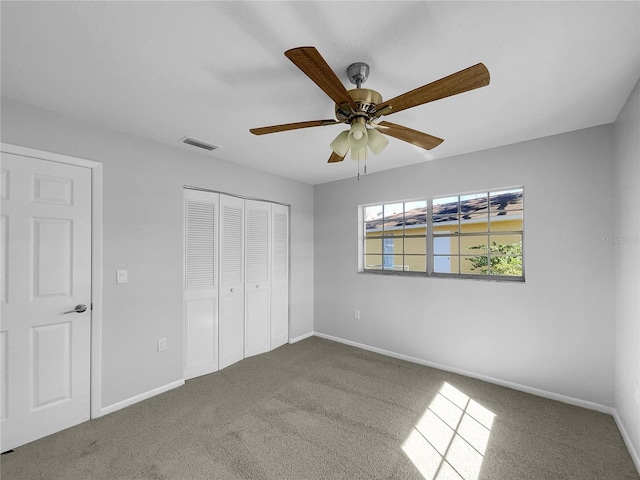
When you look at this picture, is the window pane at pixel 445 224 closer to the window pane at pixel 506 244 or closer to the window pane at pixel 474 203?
the window pane at pixel 474 203

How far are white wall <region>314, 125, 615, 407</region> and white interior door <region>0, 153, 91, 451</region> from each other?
121 inches

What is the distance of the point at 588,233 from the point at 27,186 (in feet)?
15.2

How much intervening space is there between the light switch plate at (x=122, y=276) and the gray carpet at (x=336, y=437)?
1.14 meters

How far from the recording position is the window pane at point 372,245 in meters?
4.13

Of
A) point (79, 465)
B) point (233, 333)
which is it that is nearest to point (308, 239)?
point (233, 333)

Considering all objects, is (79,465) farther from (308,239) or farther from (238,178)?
(308,239)

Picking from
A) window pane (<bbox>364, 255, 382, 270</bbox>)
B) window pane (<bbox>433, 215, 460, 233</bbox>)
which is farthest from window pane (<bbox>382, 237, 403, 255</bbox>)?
window pane (<bbox>433, 215, 460, 233</bbox>)

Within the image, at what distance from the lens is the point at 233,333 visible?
3559 millimetres

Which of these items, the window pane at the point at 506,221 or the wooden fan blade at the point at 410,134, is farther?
the window pane at the point at 506,221

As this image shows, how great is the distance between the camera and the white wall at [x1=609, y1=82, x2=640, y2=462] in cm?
190

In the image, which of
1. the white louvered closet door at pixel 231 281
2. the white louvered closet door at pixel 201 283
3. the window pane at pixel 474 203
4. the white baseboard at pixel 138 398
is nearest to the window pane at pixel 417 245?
the window pane at pixel 474 203

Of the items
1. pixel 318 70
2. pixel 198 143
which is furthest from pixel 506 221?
pixel 198 143

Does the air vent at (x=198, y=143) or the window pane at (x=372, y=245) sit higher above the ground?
the air vent at (x=198, y=143)

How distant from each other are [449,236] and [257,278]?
253 centimetres
